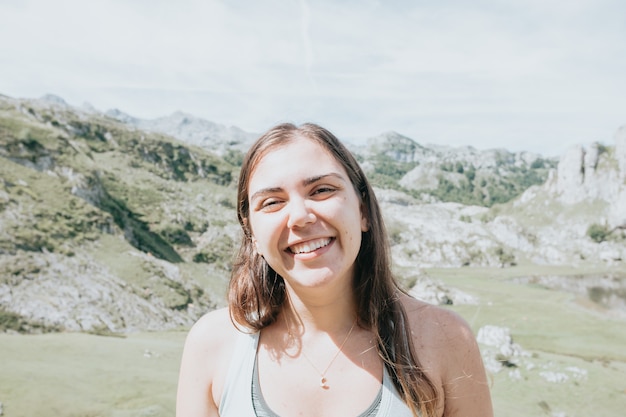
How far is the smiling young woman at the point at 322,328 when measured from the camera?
9.46 ft

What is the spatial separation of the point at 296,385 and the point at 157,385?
19.5 feet

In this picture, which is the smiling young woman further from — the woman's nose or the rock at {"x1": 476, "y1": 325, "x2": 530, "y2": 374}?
the rock at {"x1": 476, "y1": 325, "x2": 530, "y2": 374}

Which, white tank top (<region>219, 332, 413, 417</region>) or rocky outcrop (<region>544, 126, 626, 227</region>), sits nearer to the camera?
white tank top (<region>219, 332, 413, 417</region>)

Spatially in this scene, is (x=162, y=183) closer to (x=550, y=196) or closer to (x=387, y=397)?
(x=387, y=397)

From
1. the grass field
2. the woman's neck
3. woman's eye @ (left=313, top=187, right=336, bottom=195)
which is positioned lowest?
the grass field

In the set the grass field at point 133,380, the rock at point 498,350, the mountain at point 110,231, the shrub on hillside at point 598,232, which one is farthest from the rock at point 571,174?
the rock at point 498,350

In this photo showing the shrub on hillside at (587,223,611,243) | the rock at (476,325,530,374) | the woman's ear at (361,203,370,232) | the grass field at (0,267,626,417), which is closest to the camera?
the woman's ear at (361,203,370,232)

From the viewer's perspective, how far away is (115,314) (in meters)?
13.2

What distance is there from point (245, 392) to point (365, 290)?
1113 mm

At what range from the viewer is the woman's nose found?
2799 millimetres

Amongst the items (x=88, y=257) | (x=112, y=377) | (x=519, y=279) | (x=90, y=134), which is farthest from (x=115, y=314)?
(x=519, y=279)

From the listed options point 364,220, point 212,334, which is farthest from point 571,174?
point 212,334

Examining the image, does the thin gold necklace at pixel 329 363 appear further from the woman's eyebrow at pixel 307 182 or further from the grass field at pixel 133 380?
the grass field at pixel 133 380

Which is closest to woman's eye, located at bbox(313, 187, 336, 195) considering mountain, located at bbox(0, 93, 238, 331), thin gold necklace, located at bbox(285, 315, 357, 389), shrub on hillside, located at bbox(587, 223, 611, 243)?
thin gold necklace, located at bbox(285, 315, 357, 389)
